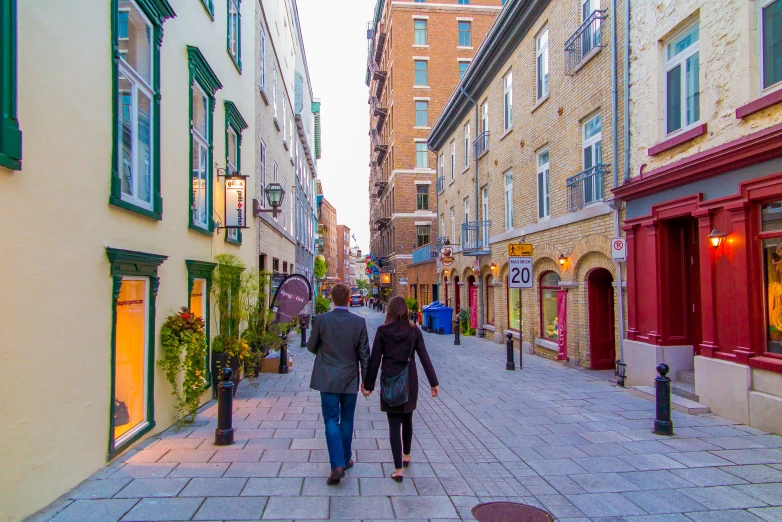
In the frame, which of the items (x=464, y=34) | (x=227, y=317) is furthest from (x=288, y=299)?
(x=464, y=34)

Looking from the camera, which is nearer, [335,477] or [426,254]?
[335,477]

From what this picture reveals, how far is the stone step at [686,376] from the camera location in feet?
30.3

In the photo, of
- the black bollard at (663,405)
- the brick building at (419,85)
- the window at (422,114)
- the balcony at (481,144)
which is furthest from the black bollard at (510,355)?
the window at (422,114)

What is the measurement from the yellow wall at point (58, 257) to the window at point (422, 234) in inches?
1362

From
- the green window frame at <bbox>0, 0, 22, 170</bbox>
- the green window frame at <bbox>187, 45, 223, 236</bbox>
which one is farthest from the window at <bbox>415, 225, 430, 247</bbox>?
the green window frame at <bbox>0, 0, 22, 170</bbox>

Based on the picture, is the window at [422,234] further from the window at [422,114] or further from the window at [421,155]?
the window at [422,114]

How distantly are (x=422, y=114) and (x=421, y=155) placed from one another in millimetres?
2989

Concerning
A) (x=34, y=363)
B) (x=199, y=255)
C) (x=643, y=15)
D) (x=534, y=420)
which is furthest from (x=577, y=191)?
(x=34, y=363)

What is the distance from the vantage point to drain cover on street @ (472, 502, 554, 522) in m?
4.44

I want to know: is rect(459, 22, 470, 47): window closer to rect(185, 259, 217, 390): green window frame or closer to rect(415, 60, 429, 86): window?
rect(415, 60, 429, 86): window

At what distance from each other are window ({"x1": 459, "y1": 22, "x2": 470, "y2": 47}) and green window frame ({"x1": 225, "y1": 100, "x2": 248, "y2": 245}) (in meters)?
32.1

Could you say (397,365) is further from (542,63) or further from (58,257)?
(542,63)

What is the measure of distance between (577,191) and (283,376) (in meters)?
7.96

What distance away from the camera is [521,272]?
12617 millimetres
